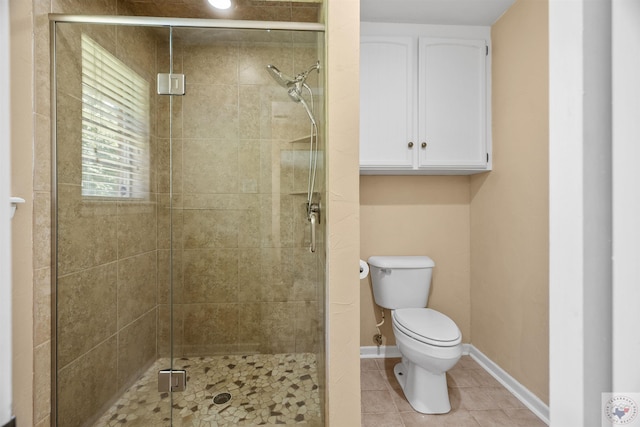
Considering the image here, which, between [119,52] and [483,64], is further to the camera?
[483,64]

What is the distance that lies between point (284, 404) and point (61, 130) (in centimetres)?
158

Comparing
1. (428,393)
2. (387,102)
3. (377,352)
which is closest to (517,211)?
(387,102)

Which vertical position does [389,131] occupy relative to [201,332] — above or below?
above

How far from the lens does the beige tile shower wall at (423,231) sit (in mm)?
2104

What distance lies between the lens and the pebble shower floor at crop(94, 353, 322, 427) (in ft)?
4.20

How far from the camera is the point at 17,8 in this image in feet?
3.48

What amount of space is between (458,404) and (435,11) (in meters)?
2.37

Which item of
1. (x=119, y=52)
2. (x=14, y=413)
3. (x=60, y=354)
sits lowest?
(x=14, y=413)

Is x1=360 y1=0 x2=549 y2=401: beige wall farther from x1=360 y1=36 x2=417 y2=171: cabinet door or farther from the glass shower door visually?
the glass shower door

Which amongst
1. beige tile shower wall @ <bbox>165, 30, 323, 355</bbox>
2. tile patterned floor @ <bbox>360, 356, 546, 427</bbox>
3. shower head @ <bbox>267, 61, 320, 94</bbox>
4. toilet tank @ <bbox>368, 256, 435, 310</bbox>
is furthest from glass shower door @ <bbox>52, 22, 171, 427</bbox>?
toilet tank @ <bbox>368, 256, 435, 310</bbox>

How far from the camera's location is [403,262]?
1.94 meters

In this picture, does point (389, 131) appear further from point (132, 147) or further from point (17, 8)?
point (17, 8)

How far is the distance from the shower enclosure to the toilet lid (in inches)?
22.3
